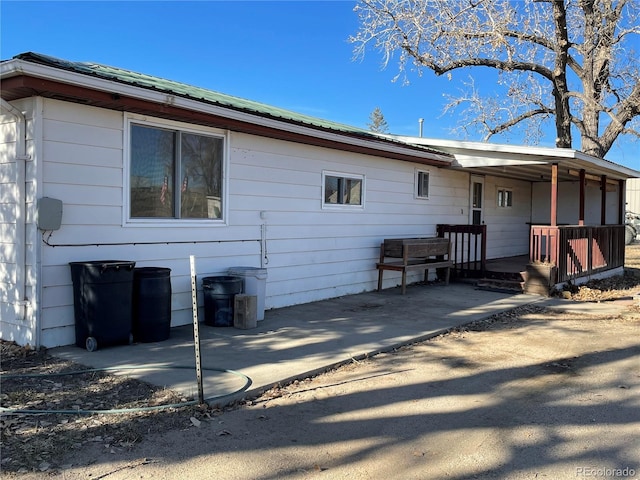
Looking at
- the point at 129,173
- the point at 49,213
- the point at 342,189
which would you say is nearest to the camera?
the point at 49,213

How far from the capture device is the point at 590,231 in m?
12.8

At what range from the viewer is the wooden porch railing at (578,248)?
1082 centimetres

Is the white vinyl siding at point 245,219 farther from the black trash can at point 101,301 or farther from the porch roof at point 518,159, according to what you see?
the porch roof at point 518,159

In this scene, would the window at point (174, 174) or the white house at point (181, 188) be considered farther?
the window at point (174, 174)

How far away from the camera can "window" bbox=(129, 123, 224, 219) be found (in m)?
6.65

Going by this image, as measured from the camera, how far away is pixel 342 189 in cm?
1003

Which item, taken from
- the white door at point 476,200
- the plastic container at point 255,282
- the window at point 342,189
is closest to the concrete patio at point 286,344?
the plastic container at point 255,282

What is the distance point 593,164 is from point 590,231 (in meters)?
1.92

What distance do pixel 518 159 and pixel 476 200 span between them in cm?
334

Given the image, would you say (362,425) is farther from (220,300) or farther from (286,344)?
(220,300)

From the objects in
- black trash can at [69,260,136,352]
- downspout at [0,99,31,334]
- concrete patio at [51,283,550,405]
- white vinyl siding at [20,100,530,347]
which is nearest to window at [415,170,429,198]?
white vinyl siding at [20,100,530,347]

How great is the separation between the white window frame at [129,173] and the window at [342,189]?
2.35 metres

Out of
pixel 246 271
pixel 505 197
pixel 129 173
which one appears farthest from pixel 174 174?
pixel 505 197

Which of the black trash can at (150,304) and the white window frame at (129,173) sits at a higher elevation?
the white window frame at (129,173)
